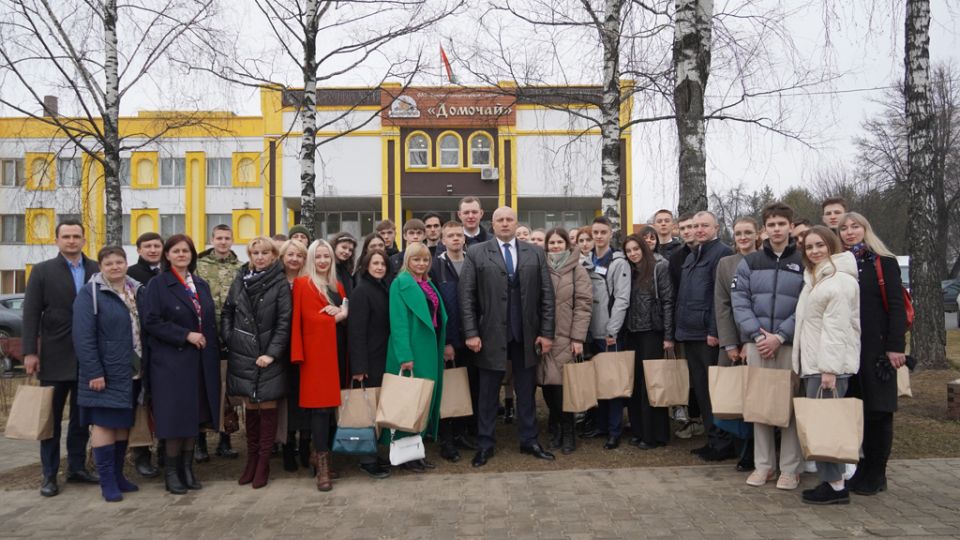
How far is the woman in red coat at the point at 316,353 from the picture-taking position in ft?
18.3

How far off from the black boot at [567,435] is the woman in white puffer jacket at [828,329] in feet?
6.97

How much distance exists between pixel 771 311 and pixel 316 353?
3.70 metres

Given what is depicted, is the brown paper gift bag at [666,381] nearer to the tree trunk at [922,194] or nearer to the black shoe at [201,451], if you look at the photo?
the black shoe at [201,451]

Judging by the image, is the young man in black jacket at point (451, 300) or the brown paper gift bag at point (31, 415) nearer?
the brown paper gift bag at point (31, 415)

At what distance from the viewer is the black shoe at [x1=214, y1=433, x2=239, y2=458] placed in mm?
6652

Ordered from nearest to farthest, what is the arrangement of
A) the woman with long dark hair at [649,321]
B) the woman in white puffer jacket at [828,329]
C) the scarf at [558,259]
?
the woman in white puffer jacket at [828,329] < the woman with long dark hair at [649,321] < the scarf at [558,259]

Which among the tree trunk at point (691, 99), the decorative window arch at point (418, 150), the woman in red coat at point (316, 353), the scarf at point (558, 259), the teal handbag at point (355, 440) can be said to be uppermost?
the decorative window arch at point (418, 150)

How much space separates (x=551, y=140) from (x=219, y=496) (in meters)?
28.0

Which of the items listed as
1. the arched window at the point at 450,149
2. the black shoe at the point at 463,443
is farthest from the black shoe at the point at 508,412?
the arched window at the point at 450,149

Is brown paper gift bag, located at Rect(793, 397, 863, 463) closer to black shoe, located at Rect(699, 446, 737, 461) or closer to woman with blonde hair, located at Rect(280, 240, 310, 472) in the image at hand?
black shoe, located at Rect(699, 446, 737, 461)

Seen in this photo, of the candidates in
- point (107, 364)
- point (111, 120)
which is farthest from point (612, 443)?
point (111, 120)

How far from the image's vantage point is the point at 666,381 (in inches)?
248

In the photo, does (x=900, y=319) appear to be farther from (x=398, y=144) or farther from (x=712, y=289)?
(x=398, y=144)

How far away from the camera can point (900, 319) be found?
16.1 ft
